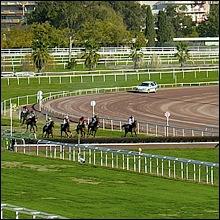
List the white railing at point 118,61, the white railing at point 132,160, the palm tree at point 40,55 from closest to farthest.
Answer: the white railing at point 132,160 → the palm tree at point 40,55 → the white railing at point 118,61

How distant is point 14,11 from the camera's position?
380 feet

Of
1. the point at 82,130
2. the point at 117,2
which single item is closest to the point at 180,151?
the point at 82,130

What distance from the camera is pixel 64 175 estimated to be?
21.7 metres

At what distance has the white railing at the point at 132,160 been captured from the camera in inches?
851

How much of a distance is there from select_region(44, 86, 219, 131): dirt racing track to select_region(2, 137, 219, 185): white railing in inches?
310

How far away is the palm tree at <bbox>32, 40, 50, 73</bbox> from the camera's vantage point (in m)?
57.2

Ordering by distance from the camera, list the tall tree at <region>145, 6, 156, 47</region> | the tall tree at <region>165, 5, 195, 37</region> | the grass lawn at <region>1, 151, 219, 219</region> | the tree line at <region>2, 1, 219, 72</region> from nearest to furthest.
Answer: the grass lawn at <region>1, 151, 219, 219</region> → the tree line at <region>2, 1, 219, 72</region> → the tall tree at <region>145, 6, 156, 47</region> → the tall tree at <region>165, 5, 195, 37</region>

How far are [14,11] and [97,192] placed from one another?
98079 millimetres

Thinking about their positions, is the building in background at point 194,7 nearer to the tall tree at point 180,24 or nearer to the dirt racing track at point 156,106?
the tall tree at point 180,24

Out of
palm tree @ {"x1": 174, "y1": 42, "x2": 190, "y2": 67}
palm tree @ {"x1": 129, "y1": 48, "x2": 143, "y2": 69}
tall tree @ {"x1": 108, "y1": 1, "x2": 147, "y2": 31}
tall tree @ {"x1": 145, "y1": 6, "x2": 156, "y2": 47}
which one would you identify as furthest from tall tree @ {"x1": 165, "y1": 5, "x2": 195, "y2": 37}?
palm tree @ {"x1": 174, "y1": 42, "x2": 190, "y2": 67}

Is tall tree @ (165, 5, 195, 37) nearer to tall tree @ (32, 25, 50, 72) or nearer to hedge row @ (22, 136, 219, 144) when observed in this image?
tall tree @ (32, 25, 50, 72)

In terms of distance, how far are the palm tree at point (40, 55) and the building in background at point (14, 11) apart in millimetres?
48928

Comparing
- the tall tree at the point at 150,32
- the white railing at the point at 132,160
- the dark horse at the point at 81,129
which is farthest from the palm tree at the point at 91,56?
the white railing at the point at 132,160

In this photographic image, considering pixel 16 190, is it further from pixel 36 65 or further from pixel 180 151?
pixel 36 65
